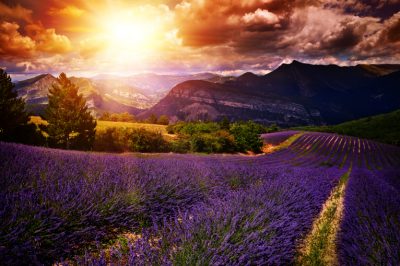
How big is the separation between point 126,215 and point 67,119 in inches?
870

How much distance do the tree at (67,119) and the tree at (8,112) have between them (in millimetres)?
3198

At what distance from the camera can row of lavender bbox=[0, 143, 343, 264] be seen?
2.28 meters

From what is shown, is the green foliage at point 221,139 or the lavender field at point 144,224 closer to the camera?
the lavender field at point 144,224

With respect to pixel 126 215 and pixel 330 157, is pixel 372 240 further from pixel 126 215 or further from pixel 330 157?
pixel 330 157

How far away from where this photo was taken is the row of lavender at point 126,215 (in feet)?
7.47

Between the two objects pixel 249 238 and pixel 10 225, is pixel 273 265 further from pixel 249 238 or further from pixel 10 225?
pixel 10 225

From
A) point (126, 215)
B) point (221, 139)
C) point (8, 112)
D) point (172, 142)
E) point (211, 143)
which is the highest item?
point (8, 112)

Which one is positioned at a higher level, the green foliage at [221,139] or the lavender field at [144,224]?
the lavender field at [144,224]

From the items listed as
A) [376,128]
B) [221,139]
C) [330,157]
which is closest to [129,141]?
[221,139]

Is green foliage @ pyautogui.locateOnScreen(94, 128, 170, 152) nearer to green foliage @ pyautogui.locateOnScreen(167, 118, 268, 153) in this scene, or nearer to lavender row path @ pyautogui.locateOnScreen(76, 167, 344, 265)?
green foliage @ pyautogui.locateOnScreen(167, 118, 268, 153)

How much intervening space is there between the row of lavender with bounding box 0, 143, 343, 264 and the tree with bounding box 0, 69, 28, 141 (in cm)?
1646

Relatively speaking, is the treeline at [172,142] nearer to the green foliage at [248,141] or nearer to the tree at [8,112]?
the green foliage at [248,141]

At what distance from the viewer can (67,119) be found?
22500mm

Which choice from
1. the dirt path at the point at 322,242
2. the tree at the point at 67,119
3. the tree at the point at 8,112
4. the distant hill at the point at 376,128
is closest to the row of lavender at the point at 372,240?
the dirt path at the point at 322,242
